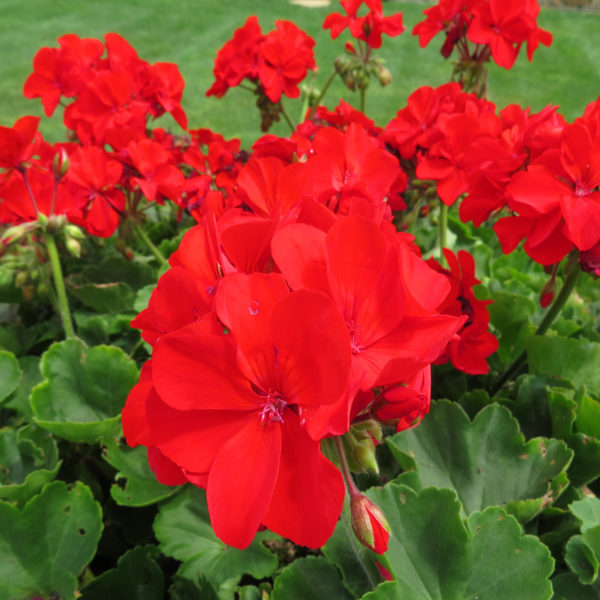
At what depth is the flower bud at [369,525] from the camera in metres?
0.57

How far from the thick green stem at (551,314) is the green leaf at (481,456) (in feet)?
0.71

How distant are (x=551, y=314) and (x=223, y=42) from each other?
516cm

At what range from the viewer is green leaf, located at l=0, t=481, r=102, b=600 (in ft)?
3.06

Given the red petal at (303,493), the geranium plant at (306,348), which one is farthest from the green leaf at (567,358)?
the red petal at (303,493)

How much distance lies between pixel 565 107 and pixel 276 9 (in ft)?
12.1

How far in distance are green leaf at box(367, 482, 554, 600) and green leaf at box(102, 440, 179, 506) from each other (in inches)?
16.0

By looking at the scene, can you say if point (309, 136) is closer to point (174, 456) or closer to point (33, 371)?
point (33, 371)

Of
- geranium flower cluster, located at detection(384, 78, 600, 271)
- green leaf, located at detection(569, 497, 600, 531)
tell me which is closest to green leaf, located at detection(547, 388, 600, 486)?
green leaf, located at detection(569, 497, 600, 531)

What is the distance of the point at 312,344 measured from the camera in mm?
488

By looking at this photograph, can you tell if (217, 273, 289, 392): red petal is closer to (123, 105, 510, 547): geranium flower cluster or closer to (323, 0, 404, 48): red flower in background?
(123, 105, 510, 547): geranium flower cluster

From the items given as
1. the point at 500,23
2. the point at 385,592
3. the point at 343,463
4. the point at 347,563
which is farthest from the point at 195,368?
the point at 500,23

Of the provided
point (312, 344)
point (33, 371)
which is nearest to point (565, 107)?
point (33, 371)

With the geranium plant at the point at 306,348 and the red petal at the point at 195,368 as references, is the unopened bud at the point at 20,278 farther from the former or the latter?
the red petal at the point at 195,368

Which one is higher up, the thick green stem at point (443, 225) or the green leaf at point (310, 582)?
the thick green stem at point (443, 225)
